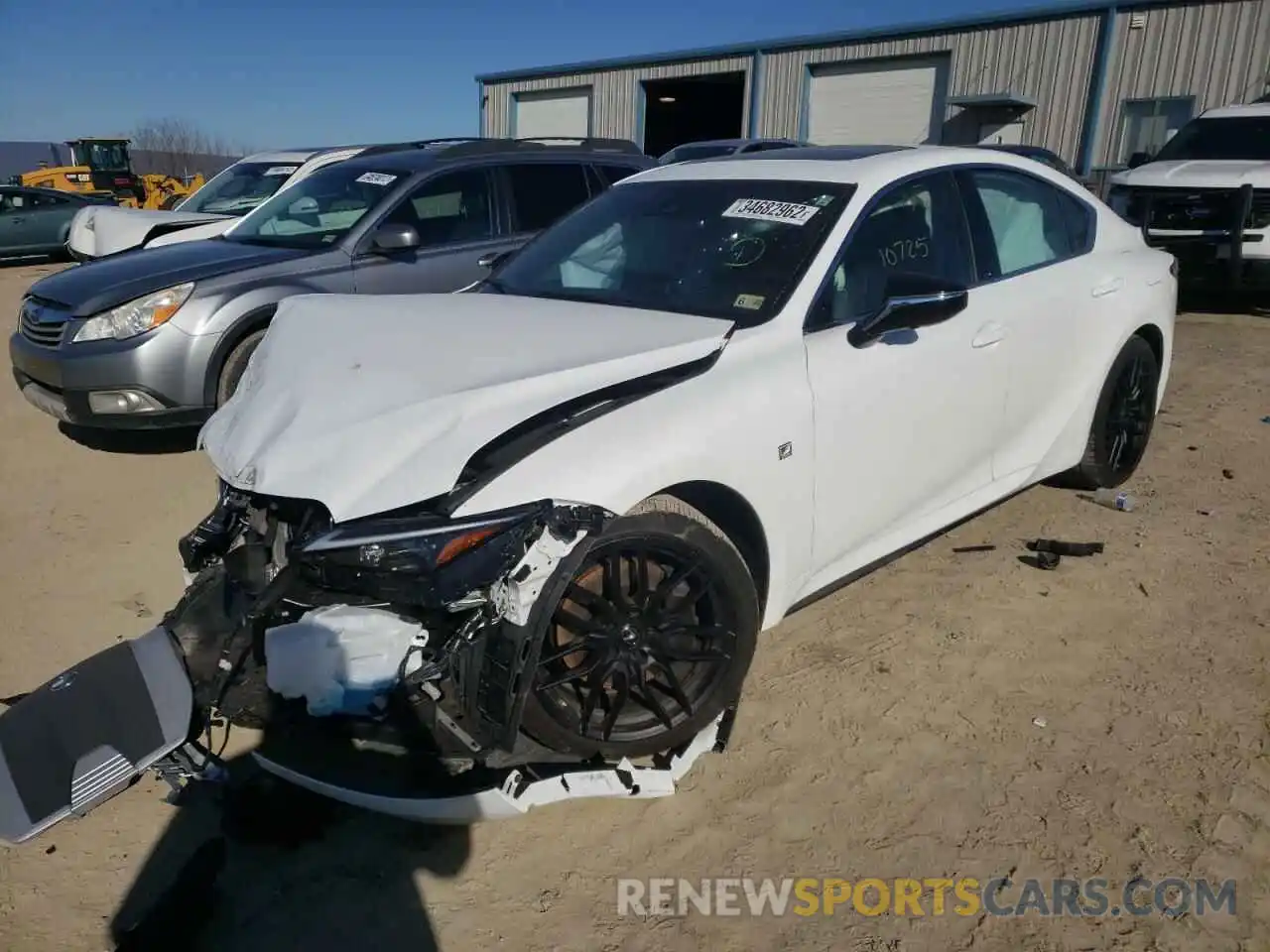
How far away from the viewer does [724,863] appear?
243 centimetres

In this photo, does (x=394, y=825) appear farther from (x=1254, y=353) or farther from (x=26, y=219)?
(x=26, y=219)

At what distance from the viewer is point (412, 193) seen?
19.5 feet

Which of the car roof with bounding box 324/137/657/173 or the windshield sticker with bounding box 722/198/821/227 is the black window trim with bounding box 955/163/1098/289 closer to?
the windshield sticker with bounding box 722/198/821/227

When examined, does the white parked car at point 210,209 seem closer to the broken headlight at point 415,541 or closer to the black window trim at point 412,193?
the black window trim at point 412,193

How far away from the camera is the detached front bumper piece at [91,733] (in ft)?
7.10

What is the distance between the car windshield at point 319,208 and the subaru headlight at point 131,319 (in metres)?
0.99

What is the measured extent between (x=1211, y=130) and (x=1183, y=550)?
8820 mm

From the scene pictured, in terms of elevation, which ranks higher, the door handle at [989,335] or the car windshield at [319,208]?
the car windshield at [319,208]

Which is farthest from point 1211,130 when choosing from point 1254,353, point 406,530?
point 406,530

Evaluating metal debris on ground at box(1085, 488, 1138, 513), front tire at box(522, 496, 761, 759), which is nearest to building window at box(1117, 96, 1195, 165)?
metal debris on ground at box(1085, 488, 1138, 513)

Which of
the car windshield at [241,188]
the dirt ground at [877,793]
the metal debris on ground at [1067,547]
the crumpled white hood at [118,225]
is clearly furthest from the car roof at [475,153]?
the metal debris on ground at [1067,547]

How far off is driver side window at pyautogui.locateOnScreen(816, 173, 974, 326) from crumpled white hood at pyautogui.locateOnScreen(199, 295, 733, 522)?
55 centimetres

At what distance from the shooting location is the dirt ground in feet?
7.38

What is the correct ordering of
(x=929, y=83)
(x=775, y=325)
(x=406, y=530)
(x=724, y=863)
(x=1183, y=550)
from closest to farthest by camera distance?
(x=406, y=530)
(x=724, y=863)
(x=775, y=325)
(x=1183, y=550)
(x=929, y=83)
